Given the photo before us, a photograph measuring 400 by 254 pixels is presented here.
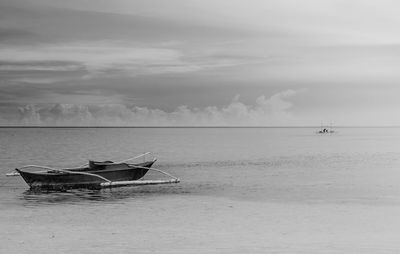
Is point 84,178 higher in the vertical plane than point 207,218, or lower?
higher

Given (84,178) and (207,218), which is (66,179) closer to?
(84,178)

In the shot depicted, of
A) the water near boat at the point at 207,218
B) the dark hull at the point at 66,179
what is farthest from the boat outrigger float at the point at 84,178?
the water near boat at the point at 207,218

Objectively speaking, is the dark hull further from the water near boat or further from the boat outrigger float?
the water near boat

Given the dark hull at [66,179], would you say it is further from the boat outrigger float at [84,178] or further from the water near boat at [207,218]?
the water near boat at [207,218]

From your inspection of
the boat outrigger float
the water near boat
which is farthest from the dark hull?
the water near boat

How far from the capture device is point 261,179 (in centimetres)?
4116

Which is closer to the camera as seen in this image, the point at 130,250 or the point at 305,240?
the point at 130,250

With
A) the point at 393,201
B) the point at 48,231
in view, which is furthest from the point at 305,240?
the point at 393,201

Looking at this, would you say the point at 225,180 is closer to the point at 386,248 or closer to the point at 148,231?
the point at 148,231

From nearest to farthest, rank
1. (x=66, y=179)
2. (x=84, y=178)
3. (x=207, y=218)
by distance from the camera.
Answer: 1. (x=207, y=218)
2. (x=66, y=179)
3. (x=84, y=178)

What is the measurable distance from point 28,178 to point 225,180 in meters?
14.4

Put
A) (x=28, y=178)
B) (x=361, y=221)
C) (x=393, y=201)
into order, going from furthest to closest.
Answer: (x=28, y=178)
(x=393, y=201)
(x=361, y=221)

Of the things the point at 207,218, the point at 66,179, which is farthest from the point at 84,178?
the point at 207,218

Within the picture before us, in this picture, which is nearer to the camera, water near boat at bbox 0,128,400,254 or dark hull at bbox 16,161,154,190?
water near boat at bbox 0,128,400,254
